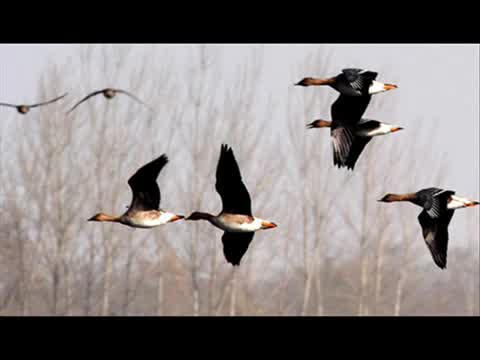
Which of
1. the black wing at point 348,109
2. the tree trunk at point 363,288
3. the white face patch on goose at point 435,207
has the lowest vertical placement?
the tree trunk at point 363,288

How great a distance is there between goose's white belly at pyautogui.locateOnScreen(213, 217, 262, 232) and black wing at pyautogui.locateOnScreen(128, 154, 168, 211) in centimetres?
115

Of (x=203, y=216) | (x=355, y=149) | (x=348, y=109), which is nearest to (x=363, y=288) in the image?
(x=355, y=149)

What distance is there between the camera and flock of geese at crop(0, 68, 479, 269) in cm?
1197

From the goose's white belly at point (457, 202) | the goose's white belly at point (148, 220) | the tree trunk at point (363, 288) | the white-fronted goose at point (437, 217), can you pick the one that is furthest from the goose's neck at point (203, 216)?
the tree trunk at point (363, 288)

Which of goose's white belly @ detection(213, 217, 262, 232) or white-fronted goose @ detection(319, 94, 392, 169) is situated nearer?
goose's white belly @ detection(213, 217, 262, 232)

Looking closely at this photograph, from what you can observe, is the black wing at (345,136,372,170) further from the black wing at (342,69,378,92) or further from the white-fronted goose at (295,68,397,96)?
the black wing at (342,69,378,92)

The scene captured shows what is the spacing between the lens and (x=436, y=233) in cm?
1278

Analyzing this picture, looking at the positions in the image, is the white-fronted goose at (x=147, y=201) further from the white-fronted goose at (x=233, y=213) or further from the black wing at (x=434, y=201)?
the black wing at (x=434, y=201)

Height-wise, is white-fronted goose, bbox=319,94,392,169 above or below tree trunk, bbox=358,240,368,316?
above

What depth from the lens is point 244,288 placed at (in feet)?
118

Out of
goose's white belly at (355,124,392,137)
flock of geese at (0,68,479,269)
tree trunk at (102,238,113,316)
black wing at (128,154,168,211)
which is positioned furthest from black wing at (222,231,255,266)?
tree trunk at (102,238,113,316)

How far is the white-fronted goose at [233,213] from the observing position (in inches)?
450

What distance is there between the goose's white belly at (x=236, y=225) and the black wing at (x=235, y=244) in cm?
28
